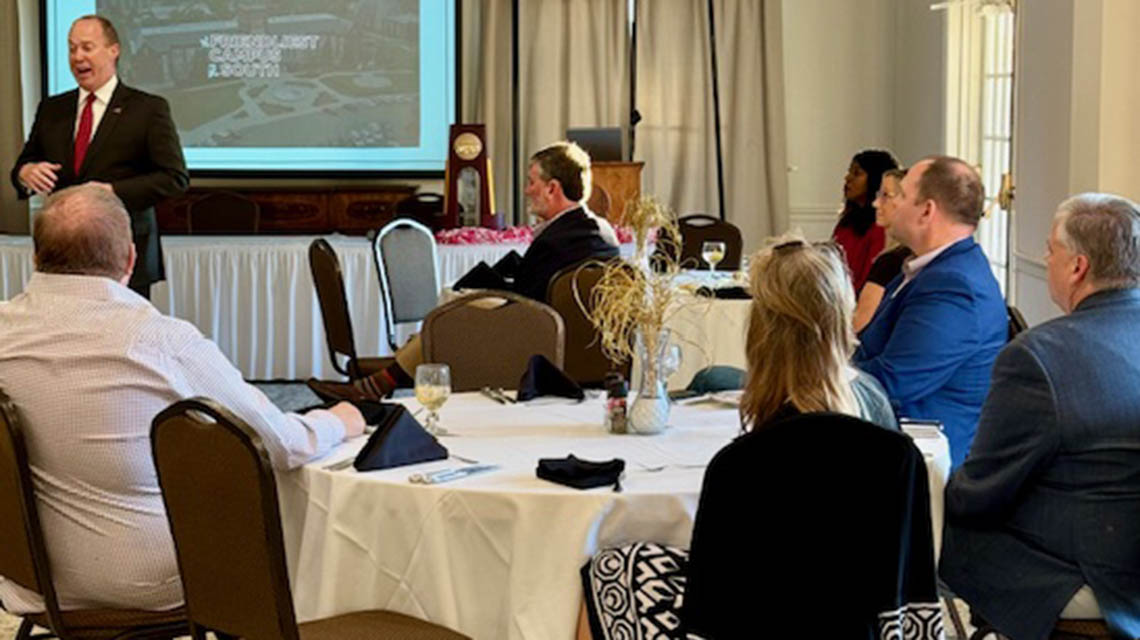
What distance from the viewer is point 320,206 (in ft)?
36.8

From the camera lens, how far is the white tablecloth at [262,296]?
8.95 metres

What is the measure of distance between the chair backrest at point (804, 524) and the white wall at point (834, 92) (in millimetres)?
8241

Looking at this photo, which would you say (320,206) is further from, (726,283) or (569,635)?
(569,635)

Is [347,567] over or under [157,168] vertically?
under

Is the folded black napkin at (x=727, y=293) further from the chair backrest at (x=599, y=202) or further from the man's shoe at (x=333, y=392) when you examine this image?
the chair backrest at (x=599, y=202)

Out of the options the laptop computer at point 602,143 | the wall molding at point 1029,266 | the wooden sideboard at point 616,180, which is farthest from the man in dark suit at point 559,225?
the laptop computer at point 602,143

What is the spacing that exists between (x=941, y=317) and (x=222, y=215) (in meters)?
7.24

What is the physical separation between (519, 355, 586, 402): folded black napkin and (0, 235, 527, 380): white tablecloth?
4630 mm

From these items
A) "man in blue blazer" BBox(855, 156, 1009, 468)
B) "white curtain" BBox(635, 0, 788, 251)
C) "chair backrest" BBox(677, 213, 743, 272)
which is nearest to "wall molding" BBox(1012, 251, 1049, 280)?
"chair backrest" BBox(677, 213, 743, 272)

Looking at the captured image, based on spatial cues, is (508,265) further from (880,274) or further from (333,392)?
(333,392)

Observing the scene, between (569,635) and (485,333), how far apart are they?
178 cm

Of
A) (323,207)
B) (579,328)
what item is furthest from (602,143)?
(579,328)

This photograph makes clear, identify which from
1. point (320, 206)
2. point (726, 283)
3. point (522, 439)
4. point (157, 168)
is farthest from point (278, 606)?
point (320, 206)

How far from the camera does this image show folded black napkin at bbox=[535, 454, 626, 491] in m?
3.23
